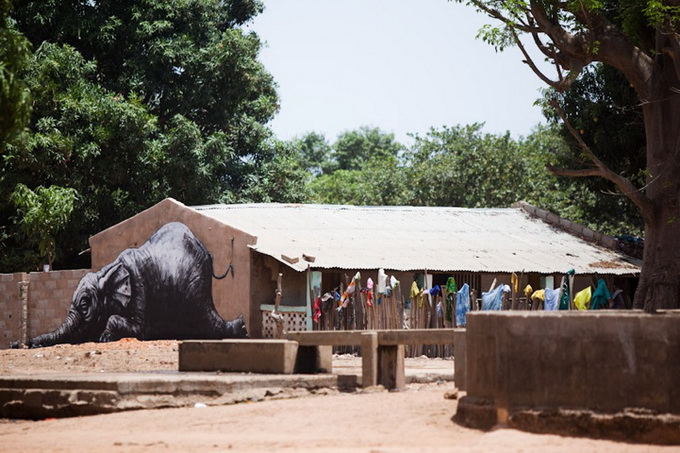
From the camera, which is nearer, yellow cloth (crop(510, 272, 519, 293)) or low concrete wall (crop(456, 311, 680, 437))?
low concrete wall (crop(456, 311, 680, 437))

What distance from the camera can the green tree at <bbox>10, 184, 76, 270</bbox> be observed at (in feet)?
89.6

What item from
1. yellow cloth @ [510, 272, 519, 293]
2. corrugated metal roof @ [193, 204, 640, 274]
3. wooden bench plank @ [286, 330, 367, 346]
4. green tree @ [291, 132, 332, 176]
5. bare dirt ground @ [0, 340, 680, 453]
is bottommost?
bare dirt ground @ [0, 340, 680, 453]

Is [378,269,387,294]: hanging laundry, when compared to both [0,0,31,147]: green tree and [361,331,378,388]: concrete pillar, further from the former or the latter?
[0,0,31,147]: green tree

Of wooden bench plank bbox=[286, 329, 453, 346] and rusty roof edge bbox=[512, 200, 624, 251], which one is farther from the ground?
rusty roof edge bbox=[512, 200, 624, 251]

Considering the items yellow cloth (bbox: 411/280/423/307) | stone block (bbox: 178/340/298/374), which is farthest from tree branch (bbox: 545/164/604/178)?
stone block (bbox: 178/340/298/374)

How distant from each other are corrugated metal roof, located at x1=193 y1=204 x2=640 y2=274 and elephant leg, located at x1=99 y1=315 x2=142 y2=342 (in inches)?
128

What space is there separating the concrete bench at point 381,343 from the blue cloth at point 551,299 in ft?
29.8

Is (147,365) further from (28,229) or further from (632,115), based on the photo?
(632,115)

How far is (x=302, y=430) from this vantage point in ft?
32.2

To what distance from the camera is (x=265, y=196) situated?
114 ft

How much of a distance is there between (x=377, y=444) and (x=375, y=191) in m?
31.8

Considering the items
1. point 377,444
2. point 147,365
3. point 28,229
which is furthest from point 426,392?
point 28,229

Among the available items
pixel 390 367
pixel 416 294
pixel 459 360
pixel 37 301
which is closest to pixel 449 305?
pixel 416 294

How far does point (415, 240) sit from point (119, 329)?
7.42 m
